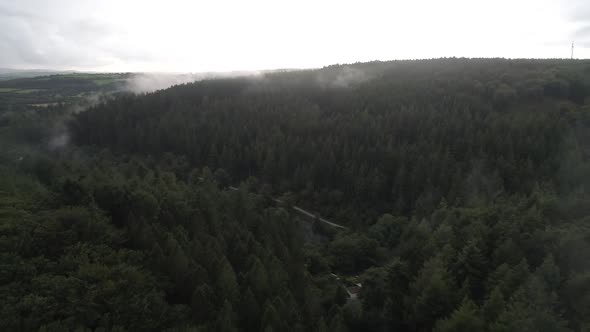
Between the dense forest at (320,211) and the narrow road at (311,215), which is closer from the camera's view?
the dense forest at (320,211)

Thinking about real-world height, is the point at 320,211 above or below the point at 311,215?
above

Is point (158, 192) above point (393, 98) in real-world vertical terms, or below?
below

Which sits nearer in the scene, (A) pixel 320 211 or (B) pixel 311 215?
(B) pixel 311 215

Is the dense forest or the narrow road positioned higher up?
the dense forest

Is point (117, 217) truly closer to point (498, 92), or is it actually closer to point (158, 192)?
point (158, 192)

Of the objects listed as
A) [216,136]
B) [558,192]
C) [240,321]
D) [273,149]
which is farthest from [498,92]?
[240,321]

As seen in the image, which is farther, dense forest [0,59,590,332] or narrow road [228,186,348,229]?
narrow road [228,186,348,229]

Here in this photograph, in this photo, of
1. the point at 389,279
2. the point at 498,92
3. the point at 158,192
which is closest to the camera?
the point at 389,279

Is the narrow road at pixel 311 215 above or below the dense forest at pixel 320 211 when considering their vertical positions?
below
